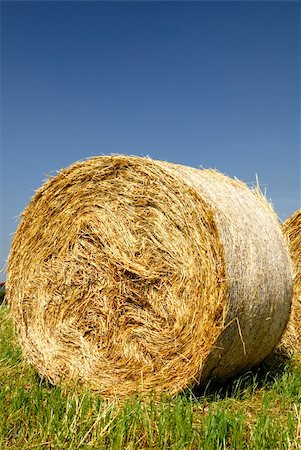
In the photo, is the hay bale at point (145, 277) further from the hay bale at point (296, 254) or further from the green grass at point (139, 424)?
the hay bale at point (296, 254)

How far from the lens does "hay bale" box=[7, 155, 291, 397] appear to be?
5195 mm

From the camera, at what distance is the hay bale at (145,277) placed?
5195 mm

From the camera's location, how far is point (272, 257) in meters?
5.86

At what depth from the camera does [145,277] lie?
18.3ft

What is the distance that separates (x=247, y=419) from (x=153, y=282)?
1548 millimetres

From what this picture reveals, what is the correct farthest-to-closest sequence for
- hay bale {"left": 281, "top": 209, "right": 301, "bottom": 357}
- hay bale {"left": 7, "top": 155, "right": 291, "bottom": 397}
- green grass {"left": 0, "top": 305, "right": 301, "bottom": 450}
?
hay bale {"left": 281, "top": 209, "right": 301, "bottom": 357}, hay bale {"left": 7, "top": 155, "right": 291, "bottom": 397}, green grass {"left": 0, "top": 305, "right": 301, "bottom": 450}

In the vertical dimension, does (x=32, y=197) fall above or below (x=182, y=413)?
above

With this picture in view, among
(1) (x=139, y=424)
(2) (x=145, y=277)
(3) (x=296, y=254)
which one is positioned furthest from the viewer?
(3) (x=296, y=254)

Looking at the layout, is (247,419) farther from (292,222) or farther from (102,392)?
(292,222)

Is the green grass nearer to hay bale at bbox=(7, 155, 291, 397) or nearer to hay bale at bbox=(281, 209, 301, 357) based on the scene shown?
hay bale at bbox=(7, 155, 291, 397)

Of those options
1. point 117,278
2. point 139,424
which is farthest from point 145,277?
point 139,424

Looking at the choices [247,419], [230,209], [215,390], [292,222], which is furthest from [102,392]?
[292,222]

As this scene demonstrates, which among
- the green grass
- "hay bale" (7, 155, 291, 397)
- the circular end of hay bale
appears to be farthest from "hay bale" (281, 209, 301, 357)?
the circular end of hay bale

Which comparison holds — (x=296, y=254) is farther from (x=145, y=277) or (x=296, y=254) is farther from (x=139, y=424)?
(x=139, y=424)
